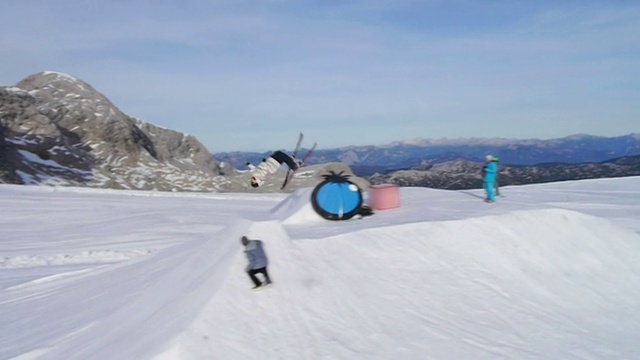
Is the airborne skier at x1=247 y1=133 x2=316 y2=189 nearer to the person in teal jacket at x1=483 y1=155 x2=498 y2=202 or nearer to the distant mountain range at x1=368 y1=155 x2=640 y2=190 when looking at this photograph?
the person in teal jacket at x1=483 y1=155 x2=498 y2=202

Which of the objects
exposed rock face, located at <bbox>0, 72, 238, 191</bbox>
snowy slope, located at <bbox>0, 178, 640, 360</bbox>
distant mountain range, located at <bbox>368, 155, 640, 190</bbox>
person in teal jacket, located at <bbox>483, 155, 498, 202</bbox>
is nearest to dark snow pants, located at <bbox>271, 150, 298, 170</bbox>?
snowy slope, located at <bbox>0, 178, 640, 360</bbox>

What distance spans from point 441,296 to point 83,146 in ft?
369

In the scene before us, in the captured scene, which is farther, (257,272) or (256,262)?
(257,272)

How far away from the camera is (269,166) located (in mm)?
20484

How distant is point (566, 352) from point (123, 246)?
14.0m

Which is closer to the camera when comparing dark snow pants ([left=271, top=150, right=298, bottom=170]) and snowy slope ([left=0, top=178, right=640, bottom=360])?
snowy slope ([left=0, top=178, right=640, bottom=360])

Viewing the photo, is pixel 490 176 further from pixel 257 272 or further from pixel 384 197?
pixel 257 272

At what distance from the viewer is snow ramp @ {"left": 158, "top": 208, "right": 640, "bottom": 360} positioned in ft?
27.0

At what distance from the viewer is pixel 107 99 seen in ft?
431

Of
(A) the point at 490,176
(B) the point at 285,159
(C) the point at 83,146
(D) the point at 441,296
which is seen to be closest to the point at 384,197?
(A) the point at 490,176

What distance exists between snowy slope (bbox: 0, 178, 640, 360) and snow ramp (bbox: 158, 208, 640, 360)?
0.11 ft

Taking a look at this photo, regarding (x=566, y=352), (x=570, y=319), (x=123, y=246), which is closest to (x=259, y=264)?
(x=566, y=352)

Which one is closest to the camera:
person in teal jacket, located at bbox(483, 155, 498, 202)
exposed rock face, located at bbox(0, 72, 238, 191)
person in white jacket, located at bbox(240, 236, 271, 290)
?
person in white jacket, located at bbox(240, 236, 271, 290)

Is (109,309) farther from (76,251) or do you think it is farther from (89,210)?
(89,210)
